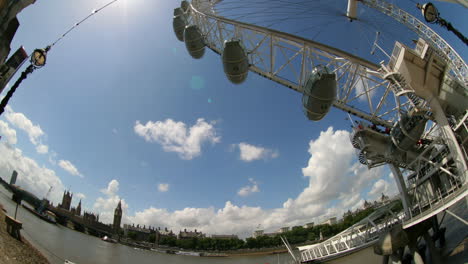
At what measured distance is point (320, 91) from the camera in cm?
1017

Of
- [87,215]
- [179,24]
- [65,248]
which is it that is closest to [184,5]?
[179,24]

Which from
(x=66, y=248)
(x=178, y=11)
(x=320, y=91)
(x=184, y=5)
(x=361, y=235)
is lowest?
(x=66, y=248)

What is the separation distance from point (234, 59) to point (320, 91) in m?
5.00

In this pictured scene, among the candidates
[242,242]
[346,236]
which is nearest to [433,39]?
[346,236]

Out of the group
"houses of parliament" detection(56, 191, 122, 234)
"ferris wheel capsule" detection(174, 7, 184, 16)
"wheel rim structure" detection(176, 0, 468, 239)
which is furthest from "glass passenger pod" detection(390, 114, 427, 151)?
"houses of parliament" detection(56, 191, 122, 234)

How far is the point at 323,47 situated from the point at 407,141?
9407mm

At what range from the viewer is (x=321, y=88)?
33.2 feet

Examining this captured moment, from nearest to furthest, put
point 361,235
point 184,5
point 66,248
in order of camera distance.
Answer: point 361,235 < point 184,5 < point 66,248

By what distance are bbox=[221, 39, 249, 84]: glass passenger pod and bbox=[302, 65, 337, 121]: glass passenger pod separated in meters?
3.95

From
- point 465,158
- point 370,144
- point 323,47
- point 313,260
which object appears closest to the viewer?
point 465,158

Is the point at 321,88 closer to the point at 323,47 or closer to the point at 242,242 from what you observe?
the point at 323,47

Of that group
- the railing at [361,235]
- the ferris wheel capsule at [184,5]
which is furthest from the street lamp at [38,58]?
the railing at [361,235]

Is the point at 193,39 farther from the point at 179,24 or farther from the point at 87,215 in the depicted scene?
the point at 87,215

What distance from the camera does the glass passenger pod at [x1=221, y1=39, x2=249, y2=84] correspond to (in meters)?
11.6
